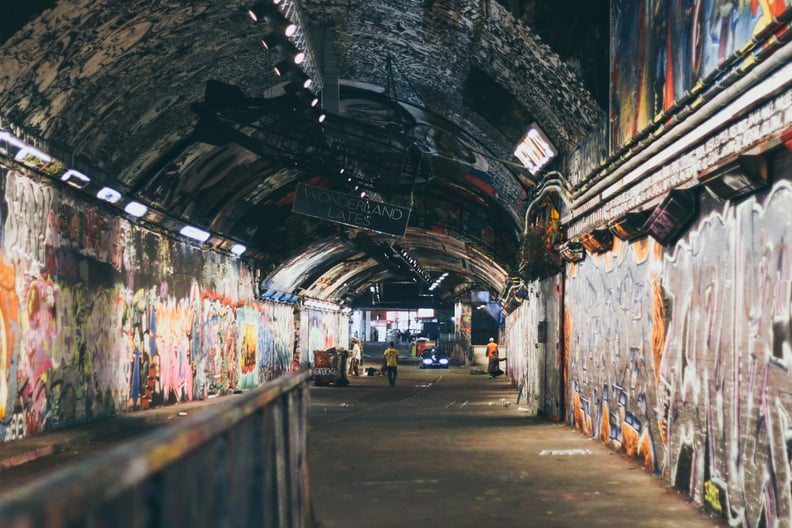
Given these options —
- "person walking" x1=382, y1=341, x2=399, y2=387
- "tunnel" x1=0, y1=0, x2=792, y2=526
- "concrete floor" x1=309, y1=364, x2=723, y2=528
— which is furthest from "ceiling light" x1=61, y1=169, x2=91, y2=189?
"person walking" x1=382, y1=341, x2=399, y2=387

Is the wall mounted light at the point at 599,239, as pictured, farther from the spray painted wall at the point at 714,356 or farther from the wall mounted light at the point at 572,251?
the wall mounted light at the point at 572,251

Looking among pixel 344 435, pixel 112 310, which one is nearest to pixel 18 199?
pixel 112 310

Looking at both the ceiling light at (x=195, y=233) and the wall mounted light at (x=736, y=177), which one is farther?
the ceiling light at (x=195, y=233)

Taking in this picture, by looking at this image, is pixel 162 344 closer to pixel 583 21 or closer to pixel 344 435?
pixel 344 435

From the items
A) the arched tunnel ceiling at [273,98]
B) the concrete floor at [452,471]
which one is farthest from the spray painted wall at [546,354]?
the arched tunnel ceiling at [273,98]

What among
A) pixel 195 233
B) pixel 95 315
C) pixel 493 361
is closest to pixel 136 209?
pixel 95 315

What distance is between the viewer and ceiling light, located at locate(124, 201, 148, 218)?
19.9 meters

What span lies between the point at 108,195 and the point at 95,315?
2216 millimetres

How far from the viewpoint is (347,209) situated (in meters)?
20.4

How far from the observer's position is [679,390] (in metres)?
9.80

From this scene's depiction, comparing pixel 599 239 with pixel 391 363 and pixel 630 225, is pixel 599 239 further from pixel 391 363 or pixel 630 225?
pixel 391 363

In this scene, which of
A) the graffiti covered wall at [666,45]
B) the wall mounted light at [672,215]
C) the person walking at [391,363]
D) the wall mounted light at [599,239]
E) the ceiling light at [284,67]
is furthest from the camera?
the person walking at [391,363]

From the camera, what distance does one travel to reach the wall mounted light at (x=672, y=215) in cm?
935

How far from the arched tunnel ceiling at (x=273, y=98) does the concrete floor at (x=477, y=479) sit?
4904 mm
